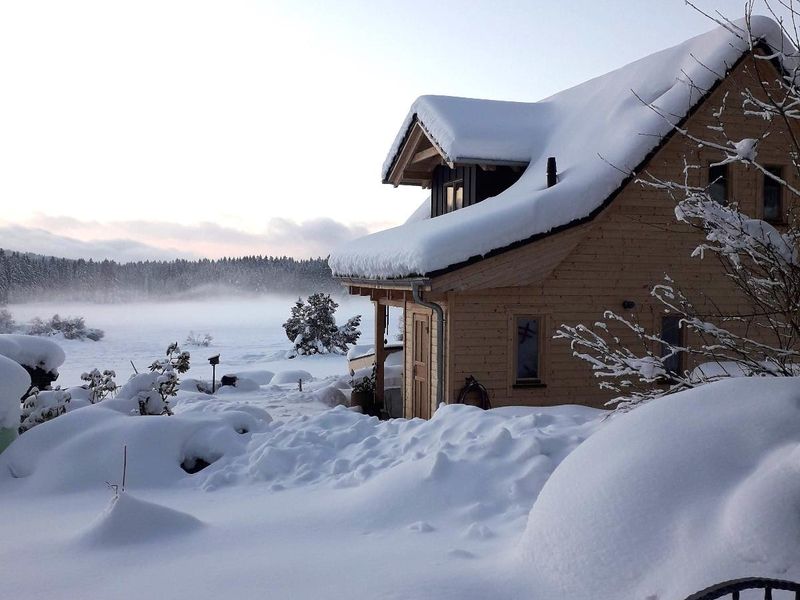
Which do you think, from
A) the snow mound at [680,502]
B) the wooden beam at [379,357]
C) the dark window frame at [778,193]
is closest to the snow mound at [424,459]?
the snow mound at [680,502]

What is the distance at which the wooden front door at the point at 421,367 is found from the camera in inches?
455

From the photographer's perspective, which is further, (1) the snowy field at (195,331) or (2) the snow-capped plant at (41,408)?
(1) the snowy field at (195,331)

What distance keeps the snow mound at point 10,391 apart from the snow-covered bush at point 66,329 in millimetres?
37089

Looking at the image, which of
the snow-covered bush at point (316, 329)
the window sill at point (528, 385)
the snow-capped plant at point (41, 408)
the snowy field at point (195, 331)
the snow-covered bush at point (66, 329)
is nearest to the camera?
the snow-capped plant at point (41, 408)

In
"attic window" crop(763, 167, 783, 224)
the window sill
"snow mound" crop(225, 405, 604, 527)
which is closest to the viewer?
"snow mound" crop(225, 405, 604, 527)

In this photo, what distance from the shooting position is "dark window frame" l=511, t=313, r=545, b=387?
10.8 meters

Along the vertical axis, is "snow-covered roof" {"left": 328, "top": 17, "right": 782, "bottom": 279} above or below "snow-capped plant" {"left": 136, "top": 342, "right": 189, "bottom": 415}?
above

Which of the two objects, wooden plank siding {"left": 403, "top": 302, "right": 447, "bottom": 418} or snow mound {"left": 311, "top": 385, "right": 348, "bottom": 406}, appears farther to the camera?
snow mound {"left": 311, "top": 385, "right": 348, "bottom": 406}

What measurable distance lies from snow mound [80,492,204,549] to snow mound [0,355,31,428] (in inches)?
192

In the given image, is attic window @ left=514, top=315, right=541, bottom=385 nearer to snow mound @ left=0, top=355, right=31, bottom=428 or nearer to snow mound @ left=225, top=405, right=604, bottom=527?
snow mound @ left=225, top=405, right=604, bottom=527

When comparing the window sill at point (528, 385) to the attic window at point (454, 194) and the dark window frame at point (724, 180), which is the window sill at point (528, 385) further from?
the dark window frame at point (724, 180)

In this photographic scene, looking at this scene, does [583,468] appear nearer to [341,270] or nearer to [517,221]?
[517,221]

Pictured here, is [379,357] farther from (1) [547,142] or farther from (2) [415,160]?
(1) [547,142]

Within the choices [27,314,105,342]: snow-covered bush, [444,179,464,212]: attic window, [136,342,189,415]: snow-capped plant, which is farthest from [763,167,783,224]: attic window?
[27,314,105,342]: snow-covered bush
